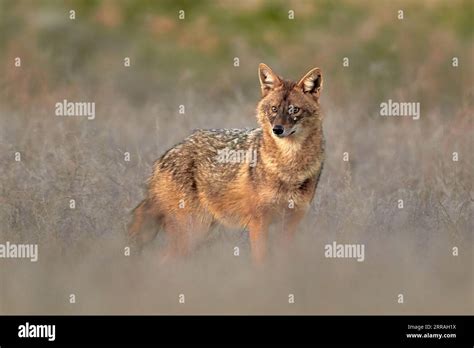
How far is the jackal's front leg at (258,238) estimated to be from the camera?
858 centimetres

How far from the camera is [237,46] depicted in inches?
800

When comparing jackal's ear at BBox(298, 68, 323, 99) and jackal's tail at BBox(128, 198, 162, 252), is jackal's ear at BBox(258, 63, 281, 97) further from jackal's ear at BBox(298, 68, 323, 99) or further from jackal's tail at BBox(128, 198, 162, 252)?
jackal's tail at BBox(128, 198, 162, 252)

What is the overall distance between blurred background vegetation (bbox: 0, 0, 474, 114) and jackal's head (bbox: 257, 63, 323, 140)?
20.9ft

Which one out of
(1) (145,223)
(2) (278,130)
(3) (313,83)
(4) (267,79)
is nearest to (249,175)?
(2) (278,130)

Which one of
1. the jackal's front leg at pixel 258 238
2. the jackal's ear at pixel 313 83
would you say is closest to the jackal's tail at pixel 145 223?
the jackal's front leg at pixel 258 238

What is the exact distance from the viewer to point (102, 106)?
14.5 meters

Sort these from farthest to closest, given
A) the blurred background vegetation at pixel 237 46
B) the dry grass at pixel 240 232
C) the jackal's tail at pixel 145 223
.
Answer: the blurred background vegetation at pixel 237 46, the jackal's tail at pixel 145 223, the dry grass at pixel 240 232

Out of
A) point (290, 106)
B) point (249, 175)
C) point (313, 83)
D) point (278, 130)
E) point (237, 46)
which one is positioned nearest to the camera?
point (278, 130)

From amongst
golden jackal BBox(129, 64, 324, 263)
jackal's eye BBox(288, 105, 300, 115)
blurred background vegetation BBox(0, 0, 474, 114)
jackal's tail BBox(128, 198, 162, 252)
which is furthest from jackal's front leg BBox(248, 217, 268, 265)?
blurred background vegetation BBox(0, 0, 474, 114)

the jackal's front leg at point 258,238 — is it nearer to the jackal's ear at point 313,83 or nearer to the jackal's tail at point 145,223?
the jackal's tail at point 145,223

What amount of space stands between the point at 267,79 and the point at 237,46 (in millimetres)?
11438

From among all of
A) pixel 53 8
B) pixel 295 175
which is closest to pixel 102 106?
pixel 295 175

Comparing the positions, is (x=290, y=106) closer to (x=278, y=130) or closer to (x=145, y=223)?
(x=278, y=130)

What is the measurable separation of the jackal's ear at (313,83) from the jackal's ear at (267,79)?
0.22 meters
